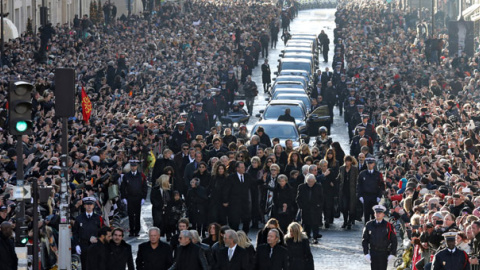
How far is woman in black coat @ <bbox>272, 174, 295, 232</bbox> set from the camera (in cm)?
2650

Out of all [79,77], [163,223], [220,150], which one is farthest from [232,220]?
[79,77]

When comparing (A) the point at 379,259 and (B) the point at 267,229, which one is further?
(A) the point at 379,259

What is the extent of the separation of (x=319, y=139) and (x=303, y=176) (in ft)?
18.1

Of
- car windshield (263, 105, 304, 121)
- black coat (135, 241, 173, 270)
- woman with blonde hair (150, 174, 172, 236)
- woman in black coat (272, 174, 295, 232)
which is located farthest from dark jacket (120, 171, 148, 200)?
car windshield (263, 105, 304, 121)

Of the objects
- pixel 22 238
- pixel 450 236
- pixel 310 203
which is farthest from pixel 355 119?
pixel 22 238

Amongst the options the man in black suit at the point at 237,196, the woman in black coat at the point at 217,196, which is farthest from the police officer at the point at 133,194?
the man in black suit at the point at 237,196

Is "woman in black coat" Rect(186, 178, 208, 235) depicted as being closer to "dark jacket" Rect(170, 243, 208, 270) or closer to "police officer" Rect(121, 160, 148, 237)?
"police officer" Rect(121, 160, 148, 237)

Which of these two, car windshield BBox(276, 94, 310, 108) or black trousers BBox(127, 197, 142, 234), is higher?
car windshield BBox(276, 94, 310, 108)

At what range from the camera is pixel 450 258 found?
62.1 feet

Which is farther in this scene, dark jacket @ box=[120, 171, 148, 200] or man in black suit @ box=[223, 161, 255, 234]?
dark jacket @ box=[120, 171, 148, 200]

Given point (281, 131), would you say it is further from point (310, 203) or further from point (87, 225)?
point (87, 225)

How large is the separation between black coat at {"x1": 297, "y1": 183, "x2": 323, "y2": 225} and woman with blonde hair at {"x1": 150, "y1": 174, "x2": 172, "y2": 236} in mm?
2389

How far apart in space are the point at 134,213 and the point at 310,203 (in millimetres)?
3359

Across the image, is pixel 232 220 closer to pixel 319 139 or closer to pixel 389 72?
pixel 319 139
